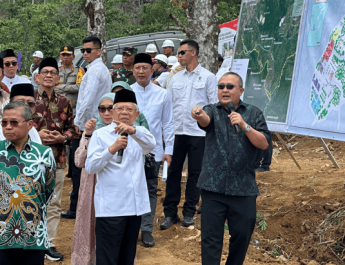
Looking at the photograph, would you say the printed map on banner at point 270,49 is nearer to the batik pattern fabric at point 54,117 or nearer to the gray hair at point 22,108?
the batik pattern fabric at point 54,117

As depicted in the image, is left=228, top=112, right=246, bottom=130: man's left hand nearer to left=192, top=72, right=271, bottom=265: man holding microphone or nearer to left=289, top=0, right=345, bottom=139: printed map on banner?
left=192, top=72, right=271, bottom=265: man holding microphone

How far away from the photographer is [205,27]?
8383mm

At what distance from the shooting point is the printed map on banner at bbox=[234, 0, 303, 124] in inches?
230

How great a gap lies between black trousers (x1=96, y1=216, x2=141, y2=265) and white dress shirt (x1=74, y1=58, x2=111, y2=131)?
2.56 meters

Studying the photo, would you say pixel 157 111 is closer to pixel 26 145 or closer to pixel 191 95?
pixel 191 95

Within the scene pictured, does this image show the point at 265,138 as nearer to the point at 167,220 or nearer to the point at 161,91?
the point at 161,91

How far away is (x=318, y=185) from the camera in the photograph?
721cm

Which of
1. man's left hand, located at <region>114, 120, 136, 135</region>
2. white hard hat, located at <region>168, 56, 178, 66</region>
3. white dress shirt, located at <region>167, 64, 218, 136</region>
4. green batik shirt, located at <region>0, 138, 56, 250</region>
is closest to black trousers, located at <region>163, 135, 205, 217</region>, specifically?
white dress shirt, located at <region>167, 64, 218, 136</region>

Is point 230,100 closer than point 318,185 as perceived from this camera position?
Yes

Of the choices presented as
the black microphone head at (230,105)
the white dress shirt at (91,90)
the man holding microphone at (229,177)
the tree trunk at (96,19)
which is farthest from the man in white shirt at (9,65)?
the tree trunk at (96,19)

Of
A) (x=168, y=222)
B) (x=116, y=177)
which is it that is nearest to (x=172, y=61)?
(x=168, y=222)

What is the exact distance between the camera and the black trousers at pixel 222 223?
4.04m

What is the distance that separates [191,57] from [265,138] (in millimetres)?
2617

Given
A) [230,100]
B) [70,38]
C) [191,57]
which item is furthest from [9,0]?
[230,100]
